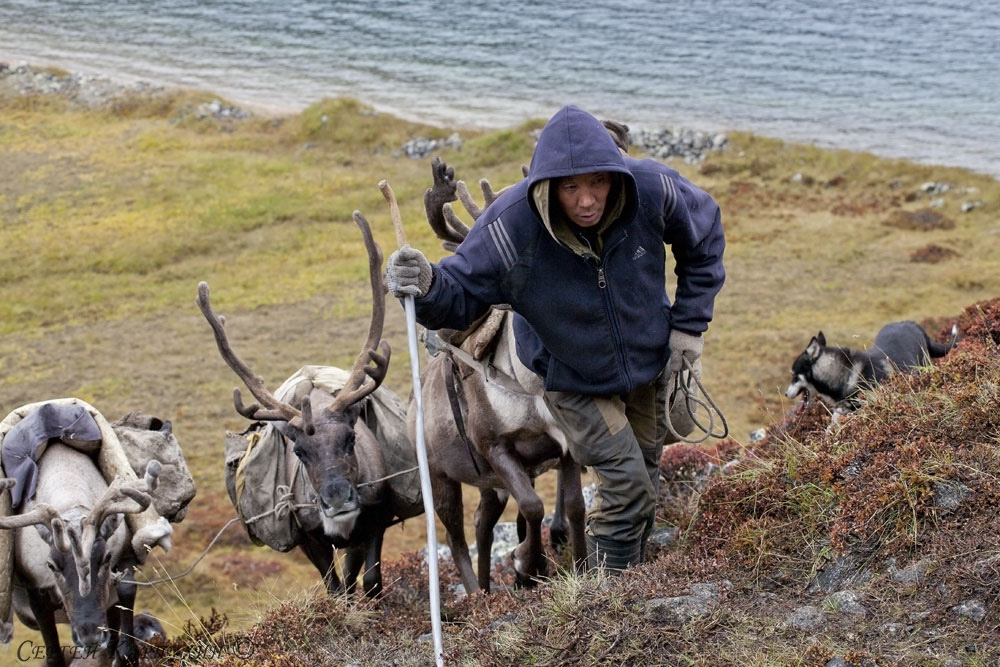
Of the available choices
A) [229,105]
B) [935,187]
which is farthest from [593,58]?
[935,187]

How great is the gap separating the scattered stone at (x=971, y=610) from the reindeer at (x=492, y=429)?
2502 millimetres

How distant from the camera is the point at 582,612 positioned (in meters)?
5.07

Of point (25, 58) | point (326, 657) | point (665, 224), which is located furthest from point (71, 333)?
point (25, 58)

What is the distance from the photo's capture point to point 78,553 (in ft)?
22.3

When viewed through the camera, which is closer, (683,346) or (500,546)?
(683,346)

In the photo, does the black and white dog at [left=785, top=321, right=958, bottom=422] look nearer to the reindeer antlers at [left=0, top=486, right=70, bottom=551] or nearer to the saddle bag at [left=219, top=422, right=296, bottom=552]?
the saddle bag at [left=219, top=422, right=296, bottom=552]

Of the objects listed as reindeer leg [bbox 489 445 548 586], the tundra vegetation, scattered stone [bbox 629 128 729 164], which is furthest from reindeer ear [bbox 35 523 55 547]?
scattered stone [bbox 629 128 729 164]

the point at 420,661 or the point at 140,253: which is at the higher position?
the point at 420,661

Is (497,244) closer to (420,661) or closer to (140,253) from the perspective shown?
(420,661)

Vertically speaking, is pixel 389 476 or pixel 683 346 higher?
pixel 683 346

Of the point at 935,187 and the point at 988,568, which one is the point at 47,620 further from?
the point at 935,187

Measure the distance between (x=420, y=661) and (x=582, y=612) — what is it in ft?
3.51

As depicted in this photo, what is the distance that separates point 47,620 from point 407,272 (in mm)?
4513

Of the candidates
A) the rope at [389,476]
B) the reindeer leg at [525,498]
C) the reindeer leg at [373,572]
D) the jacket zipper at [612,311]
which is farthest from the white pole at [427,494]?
the rope at [389,476]
